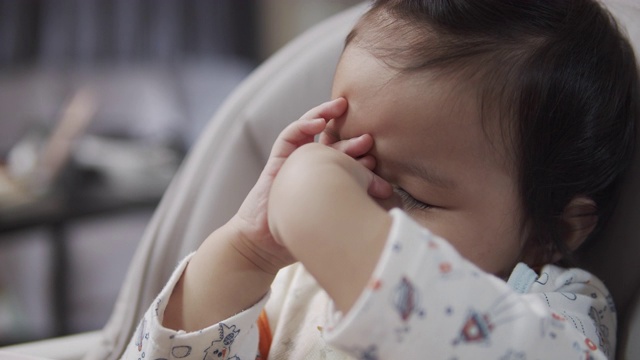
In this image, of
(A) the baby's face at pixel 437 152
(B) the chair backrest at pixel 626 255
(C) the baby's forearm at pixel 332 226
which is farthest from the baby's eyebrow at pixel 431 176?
(B) the chair backrest at pixel 626 255

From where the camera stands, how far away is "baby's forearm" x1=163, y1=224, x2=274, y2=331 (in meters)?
0.70

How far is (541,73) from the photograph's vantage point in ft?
2.06

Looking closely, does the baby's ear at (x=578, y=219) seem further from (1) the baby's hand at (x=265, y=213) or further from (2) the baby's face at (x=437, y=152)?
(1) the baby's hand at (x=265, y=213)

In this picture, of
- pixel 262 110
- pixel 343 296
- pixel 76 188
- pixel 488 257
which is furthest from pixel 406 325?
pixel 76 188

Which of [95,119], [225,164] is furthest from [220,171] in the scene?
[95,119]

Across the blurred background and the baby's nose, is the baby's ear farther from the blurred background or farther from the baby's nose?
the blurred background

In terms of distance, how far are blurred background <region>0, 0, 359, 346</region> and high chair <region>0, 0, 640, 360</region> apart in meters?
1.14

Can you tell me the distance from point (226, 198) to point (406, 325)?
1.47 feet

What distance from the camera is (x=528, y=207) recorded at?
0.66 metres

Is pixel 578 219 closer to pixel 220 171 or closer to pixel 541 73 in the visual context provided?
pixel 541 73

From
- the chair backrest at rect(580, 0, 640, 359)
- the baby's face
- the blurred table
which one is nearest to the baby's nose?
the baby's face

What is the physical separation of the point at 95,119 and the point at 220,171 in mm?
1431

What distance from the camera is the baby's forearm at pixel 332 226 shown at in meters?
0.49

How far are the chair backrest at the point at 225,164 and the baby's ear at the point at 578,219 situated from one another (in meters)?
0.31
